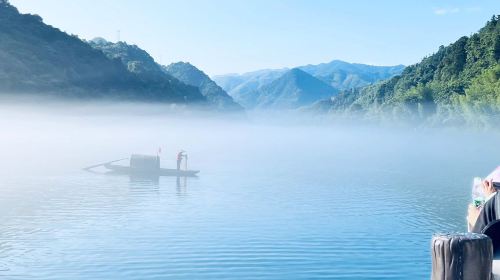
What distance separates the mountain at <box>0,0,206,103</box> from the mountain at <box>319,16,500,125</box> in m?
69.2

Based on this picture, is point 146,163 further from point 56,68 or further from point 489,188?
point 56,68

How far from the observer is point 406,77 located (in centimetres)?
14625

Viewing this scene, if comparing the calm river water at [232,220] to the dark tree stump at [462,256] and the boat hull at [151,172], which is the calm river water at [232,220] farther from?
the dark tree stump at [462,256]

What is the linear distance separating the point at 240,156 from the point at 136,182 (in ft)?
83.9

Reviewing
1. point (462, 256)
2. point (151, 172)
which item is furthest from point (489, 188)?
point (151, 172)

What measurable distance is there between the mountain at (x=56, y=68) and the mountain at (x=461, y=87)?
6917 cm

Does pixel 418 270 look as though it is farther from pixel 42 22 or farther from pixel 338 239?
pixel 42 22

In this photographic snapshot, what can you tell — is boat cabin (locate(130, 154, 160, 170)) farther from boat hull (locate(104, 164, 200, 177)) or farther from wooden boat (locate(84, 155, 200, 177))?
boat hull (locate(104, 164, 200, 177))

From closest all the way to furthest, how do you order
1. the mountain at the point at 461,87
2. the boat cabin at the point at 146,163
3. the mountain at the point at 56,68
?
the boat cabin at the point at 146,163
the mountain at the point at 461,87
the mountain at the point at 56,68

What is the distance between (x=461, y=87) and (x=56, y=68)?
9010cm

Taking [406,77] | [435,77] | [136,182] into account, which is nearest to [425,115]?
[435,77]

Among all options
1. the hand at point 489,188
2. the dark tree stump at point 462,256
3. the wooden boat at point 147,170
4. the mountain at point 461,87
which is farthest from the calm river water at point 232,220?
the mountain at point 461,87

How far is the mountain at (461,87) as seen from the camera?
78062 millimetres

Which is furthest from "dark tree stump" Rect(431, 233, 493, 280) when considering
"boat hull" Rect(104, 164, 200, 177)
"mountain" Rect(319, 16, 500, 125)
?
"mountain" Rect(319, 16, 500, 125)
